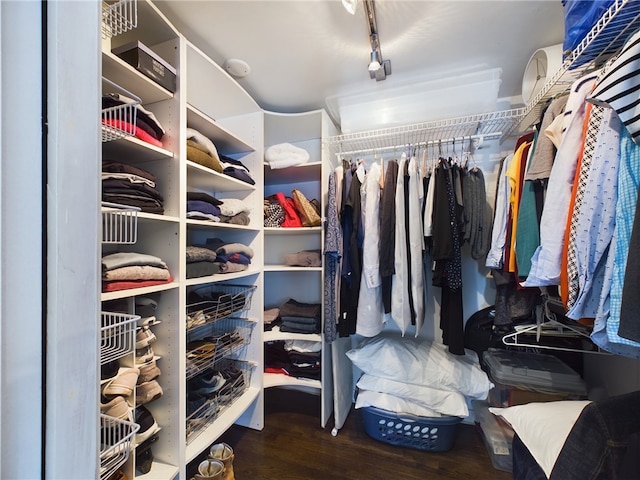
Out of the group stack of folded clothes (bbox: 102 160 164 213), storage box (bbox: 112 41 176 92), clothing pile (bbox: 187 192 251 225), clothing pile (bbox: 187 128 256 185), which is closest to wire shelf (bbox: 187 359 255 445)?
clothing pile (bbox: 187 192 251 225)

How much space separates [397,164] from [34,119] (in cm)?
138

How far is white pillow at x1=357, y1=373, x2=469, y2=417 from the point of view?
137 cm

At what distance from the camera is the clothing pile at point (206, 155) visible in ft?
3.81

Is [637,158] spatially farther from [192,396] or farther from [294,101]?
[192,396]

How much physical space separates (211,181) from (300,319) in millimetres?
997

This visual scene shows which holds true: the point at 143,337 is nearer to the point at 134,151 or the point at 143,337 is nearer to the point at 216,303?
the point at 216,303

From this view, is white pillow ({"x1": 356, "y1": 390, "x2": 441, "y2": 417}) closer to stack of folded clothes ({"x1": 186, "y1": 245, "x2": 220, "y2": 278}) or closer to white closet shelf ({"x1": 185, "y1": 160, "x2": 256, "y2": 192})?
stack of folded clothes ({"x1": 186, "y1": 245, "x2": 220, "y2": 278})

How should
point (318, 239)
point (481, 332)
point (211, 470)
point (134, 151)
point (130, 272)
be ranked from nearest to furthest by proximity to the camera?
point (130, 272), point (134, 151), point (211, 470), point (481, 332), point (318, 239)

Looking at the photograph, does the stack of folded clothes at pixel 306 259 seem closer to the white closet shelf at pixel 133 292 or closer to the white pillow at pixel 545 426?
the white closet shelf at pixel 133 292

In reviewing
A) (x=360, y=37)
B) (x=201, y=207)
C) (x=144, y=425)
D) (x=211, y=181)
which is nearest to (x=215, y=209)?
(x=201, y=207)

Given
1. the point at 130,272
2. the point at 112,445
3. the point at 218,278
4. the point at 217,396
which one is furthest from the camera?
the point at 217,396

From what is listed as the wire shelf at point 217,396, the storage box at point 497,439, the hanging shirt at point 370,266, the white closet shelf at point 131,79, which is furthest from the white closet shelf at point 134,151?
the storage box at point 497,439

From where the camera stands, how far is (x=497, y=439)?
1364 millimetres

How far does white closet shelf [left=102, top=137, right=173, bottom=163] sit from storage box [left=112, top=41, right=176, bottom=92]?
0.25 m
